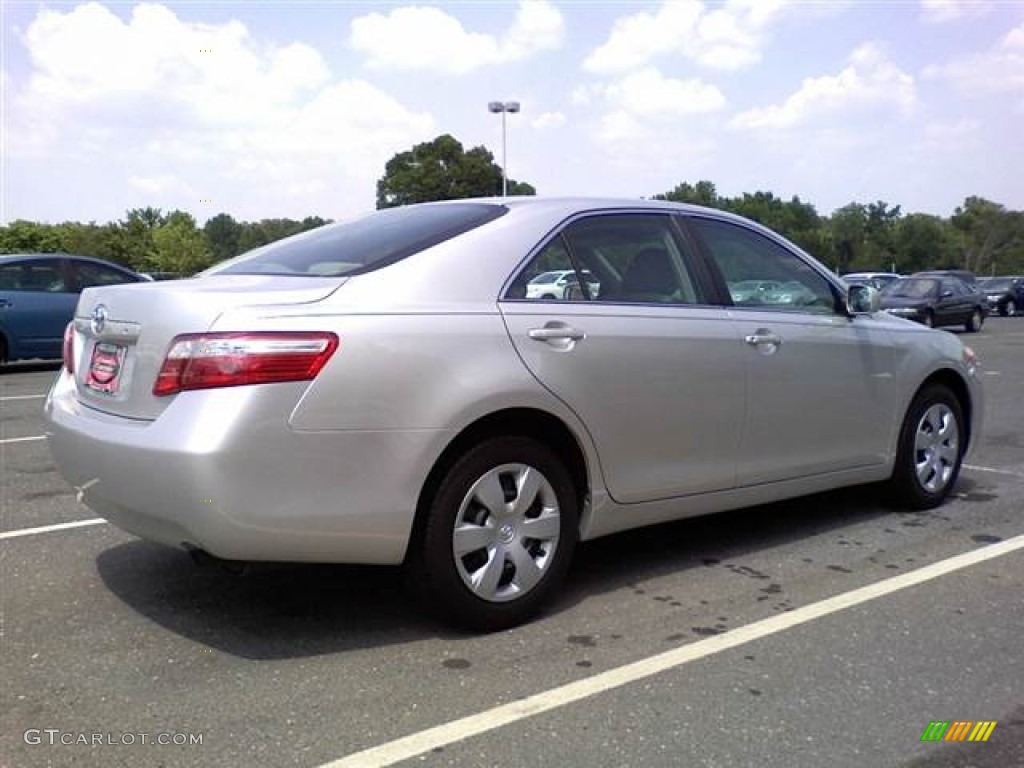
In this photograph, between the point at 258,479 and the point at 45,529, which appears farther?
the point at 45,529

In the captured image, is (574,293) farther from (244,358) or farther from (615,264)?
(244,358)

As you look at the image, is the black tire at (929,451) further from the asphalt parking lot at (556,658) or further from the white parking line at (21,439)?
the white parking line at (21,439)

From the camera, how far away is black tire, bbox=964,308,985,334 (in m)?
24.6

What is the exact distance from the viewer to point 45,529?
5.07 metres

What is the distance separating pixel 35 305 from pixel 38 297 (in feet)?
0.46

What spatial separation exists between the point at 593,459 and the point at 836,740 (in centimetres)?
141

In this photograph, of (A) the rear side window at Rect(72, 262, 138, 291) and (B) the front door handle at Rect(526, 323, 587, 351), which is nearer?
(B) the front door handle at Rect(526, 323, 587, 351)

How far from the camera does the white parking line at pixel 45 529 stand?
496 cm

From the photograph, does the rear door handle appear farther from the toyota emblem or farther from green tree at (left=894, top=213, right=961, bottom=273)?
green tree at (left=894, top=213, right=961, bottom=273)

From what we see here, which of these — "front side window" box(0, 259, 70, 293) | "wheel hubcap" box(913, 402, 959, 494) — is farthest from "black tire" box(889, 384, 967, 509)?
"front side window" box(0, 259, 70, 293)

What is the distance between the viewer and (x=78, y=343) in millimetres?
3926

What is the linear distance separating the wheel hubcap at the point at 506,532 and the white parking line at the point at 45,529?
2.50 meters

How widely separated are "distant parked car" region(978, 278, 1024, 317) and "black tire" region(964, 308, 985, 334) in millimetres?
13197

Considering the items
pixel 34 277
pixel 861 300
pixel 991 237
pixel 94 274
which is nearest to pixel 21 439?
pixel 861 300
